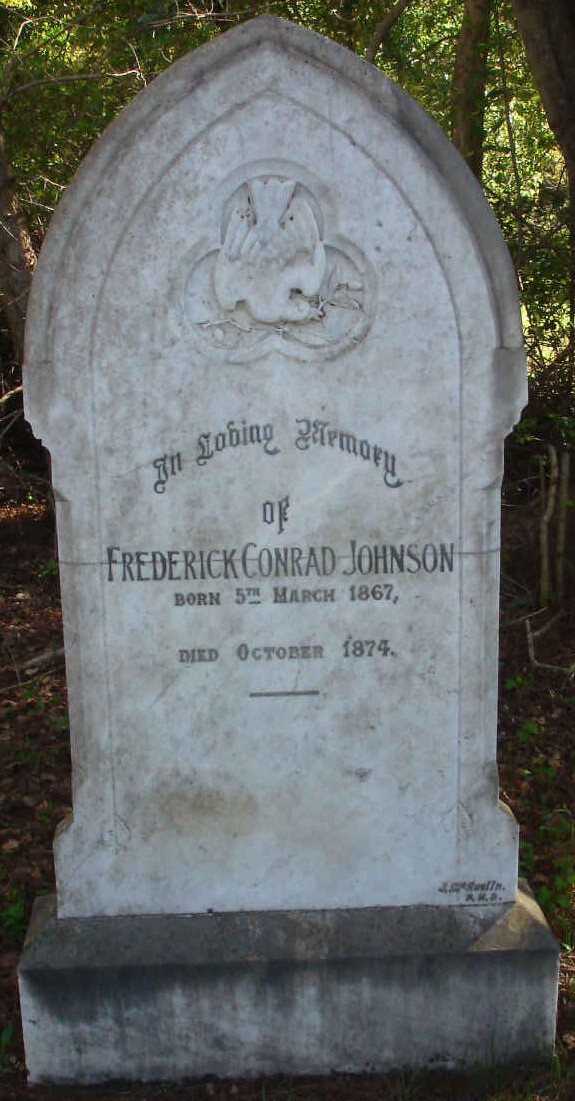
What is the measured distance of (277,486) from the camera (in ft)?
10.2

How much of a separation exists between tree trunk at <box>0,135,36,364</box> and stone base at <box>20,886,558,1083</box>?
4.86 meters

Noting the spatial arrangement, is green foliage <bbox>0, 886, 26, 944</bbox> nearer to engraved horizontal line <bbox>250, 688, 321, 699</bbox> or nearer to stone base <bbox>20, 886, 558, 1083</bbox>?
stone base <bbox>20, 886, 558, 1083</bbox>

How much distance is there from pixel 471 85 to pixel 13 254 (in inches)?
141

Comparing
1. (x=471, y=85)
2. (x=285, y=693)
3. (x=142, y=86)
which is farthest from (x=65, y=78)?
(x=285, y=693)

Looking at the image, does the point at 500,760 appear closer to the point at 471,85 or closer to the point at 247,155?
the point at 247,155

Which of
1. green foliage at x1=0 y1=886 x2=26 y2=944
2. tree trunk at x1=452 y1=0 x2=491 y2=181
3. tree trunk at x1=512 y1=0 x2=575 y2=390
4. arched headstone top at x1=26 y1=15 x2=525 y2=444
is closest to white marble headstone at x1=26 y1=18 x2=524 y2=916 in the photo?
arched headstone top at x1=26 y1=15 x2=525 y2=444

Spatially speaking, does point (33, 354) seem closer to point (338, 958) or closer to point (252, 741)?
point (252, 741)

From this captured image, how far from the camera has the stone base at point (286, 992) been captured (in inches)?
127
